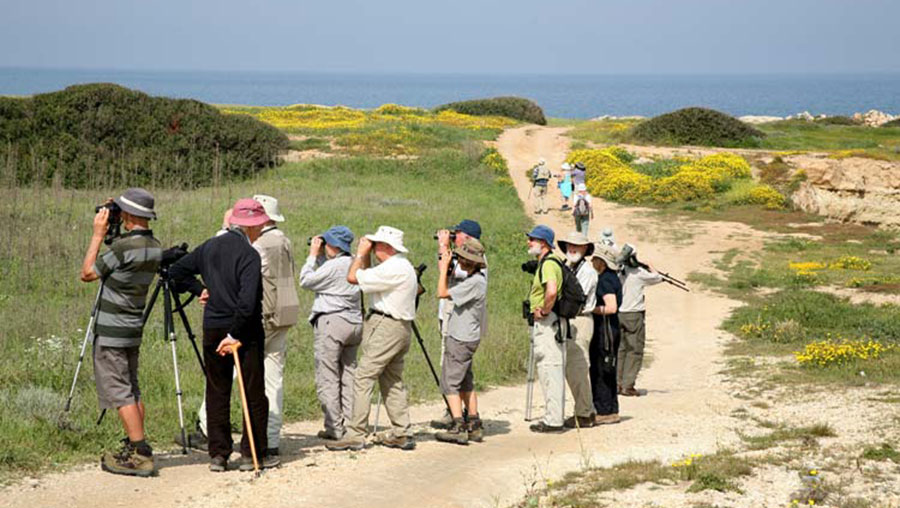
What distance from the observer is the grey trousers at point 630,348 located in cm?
1428

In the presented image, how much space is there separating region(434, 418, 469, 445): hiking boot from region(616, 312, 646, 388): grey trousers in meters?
4.16

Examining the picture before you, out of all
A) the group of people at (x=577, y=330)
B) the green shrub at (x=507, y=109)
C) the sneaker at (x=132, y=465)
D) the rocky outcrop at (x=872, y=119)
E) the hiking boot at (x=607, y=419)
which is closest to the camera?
the sneaker at (x=132, y=465)

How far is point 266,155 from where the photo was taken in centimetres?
3938

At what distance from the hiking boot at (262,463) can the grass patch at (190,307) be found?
1.23 meters

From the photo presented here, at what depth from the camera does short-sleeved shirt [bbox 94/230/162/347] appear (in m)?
8.60

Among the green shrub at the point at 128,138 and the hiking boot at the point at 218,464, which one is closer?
the hiking boot at the point at 218,464

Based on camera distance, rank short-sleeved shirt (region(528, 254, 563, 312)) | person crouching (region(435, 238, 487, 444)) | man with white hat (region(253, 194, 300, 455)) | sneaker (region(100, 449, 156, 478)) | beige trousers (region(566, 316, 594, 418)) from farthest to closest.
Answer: beige trousers (region(566, 316, 594, 418))
short-sleeved shirt (region(528, 254, 563, 312))
person crouching (region(435, 238, 487, 444))
man with white hat (region(253, 194, 300, 455))
sneaker (region(100, 449, 156, 478))

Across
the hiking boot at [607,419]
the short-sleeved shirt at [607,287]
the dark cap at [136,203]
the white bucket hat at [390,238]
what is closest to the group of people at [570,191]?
the short-sleeved shirt at [607,287]

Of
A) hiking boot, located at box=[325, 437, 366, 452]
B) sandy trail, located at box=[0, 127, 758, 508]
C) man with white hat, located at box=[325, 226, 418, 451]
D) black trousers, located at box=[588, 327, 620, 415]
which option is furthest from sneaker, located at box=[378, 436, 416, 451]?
black trousers, located at box=[588, 327, 620, 415]

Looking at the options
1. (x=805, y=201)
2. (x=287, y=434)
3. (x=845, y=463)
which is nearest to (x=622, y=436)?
(x=845, y=463)

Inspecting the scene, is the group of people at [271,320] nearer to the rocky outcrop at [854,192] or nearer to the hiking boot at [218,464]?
the hiking boot at [218,464]

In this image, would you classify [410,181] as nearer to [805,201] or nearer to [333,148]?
[333,148]

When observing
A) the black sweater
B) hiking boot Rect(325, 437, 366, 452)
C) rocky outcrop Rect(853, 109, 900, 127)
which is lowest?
hiking boot Rect(325, 437, 366, 452)

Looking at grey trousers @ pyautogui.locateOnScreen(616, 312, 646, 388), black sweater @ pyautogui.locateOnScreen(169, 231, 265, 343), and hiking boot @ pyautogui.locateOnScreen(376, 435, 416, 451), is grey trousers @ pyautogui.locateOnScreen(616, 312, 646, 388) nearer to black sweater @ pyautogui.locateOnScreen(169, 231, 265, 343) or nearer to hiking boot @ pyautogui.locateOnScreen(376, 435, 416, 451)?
hiking boot @ pyautogui.locateOnScreen(376, 435, 416, 451)
